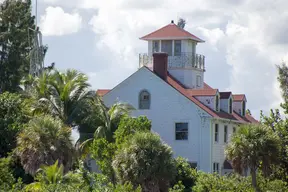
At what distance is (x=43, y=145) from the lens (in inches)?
1873

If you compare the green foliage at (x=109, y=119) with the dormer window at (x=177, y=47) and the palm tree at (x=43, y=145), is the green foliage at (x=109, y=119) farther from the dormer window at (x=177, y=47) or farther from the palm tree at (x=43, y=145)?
the dormer window at (x=177, y=47)

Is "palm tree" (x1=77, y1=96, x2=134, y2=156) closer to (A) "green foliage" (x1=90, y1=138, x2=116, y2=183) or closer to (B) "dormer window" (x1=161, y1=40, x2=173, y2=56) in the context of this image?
(A) "green foliage" (x1=90, y1=138, x2=116, y2=183)

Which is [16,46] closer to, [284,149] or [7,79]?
[7,79]

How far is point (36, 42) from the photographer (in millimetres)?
61719

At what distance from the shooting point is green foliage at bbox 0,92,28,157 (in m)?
51.4

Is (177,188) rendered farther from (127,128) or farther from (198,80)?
(198,80)

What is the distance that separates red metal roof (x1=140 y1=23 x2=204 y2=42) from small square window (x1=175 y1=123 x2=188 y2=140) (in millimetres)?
7482

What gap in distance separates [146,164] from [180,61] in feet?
73.8

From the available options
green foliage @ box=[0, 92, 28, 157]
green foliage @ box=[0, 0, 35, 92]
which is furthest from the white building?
green foliage @ box=[0, 92, 28, 157]

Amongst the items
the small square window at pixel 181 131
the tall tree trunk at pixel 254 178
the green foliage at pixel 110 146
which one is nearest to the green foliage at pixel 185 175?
the tall tree trunk at pixel 254 178

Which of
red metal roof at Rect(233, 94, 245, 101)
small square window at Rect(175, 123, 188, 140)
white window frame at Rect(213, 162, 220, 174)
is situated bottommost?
white window frame at Rect(213, 162, 220, 174)

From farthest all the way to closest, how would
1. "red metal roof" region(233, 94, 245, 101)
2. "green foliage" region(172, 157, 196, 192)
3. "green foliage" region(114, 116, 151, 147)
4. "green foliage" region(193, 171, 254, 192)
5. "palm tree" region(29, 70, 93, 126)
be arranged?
"red metal roof" region(233, 94, 245, 101)
"palm tree" region(29, 70, 93, 126)
"green foliage" region(172, 157, 196, 192)
"green foliage" region(114, 116, 151, 147)
"green foliage" region(193, 171, 254, 192)

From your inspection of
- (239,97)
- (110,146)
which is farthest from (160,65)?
(110,146)

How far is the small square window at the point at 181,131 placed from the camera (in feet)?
204
